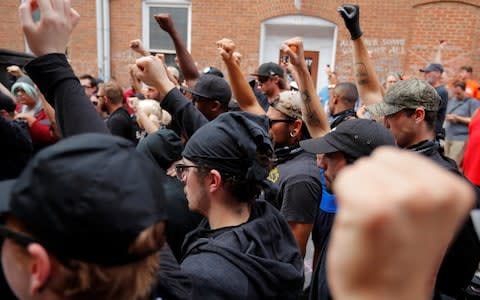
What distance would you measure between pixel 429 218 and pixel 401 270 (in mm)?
82

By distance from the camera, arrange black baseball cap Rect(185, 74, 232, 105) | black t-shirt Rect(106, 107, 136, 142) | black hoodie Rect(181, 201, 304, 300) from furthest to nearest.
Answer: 1. black t-shirt Rect(106, 107, 136, 142)
2. black baseball cap Rect(185, 74, 232, 105)
3. black hoodie Rect(181, 201, 304, 300)

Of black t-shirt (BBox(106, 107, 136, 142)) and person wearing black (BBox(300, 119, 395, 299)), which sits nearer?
person wearing black (BBox(300, 119, 395, 299))

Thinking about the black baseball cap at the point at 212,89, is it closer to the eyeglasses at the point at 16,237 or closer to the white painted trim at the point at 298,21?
the eyeglasses at the point at 16,237

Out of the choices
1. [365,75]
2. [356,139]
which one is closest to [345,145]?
[356,139]

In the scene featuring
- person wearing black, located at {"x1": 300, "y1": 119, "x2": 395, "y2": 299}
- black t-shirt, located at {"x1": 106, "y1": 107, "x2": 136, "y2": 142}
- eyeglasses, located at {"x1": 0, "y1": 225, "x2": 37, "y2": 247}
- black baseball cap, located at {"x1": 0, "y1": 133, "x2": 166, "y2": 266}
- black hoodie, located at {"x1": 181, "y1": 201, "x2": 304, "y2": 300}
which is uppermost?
black baseball cap, located at {"x1": 0, "y1": 133, "x2": 166, "y2": 266}

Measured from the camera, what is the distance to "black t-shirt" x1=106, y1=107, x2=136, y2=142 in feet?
15.3

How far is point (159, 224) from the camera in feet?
3.34

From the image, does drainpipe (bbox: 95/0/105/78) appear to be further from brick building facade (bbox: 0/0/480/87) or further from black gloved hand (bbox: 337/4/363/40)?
black gloved hand (bbox: 337/4/363/40)

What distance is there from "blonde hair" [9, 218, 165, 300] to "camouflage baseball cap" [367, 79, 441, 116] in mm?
2140

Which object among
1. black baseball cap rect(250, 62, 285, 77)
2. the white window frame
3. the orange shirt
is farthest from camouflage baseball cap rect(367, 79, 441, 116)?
the white window frame

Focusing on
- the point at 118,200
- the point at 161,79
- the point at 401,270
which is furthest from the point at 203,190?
the point at 401,270

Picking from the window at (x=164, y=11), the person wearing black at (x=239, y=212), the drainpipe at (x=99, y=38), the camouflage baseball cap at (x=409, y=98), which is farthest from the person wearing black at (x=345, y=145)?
the drainpipe at (x=99, y=38)

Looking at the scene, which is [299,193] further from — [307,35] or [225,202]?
[307,35]

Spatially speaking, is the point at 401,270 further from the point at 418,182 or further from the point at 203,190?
the point at 203,190
